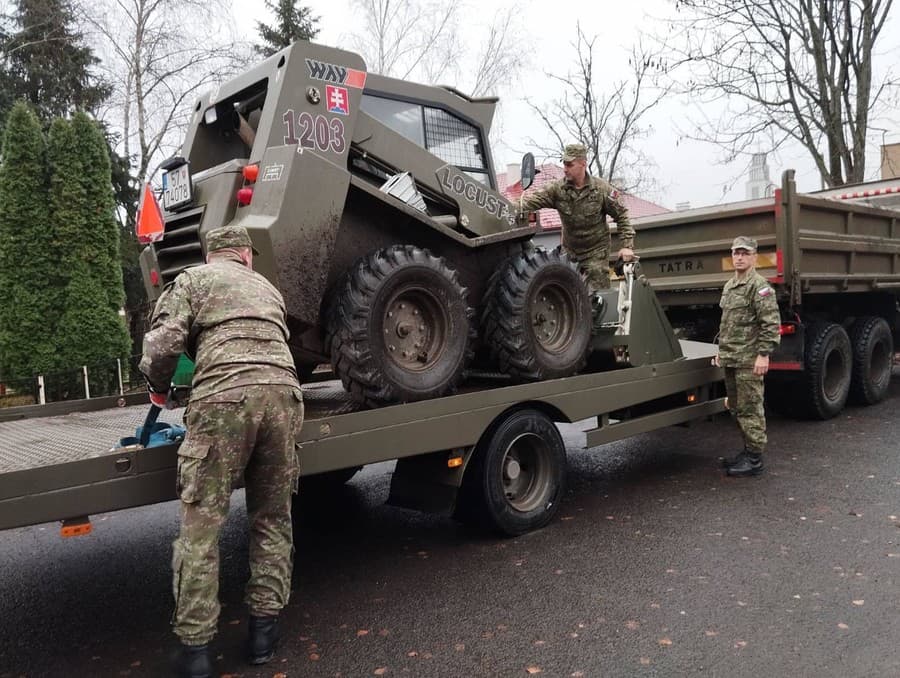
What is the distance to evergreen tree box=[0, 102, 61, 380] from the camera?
12406 mm

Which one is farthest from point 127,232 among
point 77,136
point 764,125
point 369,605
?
point 369,605

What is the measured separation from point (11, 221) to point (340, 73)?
10492 millimetres

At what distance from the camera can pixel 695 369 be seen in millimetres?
6203

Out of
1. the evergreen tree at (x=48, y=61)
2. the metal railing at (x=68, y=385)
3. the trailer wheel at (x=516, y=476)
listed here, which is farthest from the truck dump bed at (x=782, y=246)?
the evergreen tree at (x=48, y=61)

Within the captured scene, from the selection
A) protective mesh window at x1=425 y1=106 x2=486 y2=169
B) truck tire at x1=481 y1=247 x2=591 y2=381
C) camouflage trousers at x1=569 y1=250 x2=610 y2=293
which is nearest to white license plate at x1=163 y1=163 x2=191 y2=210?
protective mesh window at x1=425 y1=106 x2=486 y2=169

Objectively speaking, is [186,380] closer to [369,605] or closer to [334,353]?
[334,353]

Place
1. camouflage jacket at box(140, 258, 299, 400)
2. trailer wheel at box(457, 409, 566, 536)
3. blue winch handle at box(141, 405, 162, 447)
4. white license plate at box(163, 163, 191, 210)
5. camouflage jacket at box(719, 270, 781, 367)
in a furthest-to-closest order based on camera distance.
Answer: camouflage jacket at box(719, 270, 781, 367)
trailer wheel at box(457, 409, 566, 536)
white license plate at box(163, 163, 191, 210)
blue winch handle at box(141, 405, 162, 447)
camouflage jacket at box(140, 258, 299, 400)

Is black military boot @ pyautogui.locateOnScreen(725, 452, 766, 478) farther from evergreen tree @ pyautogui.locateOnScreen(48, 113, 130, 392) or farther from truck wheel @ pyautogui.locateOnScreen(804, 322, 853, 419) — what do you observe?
evergreen tree @ pyautogui.locateOnScreen(48, 113, 130, 392)

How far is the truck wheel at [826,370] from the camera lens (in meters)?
7.79

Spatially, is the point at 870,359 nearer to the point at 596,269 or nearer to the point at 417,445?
the point at 596,269

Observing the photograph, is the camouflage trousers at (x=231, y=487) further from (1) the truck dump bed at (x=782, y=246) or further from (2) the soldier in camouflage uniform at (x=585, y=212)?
(1) the truck dump bed at (x=782, y=246)

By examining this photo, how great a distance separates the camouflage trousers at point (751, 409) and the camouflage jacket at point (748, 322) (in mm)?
113

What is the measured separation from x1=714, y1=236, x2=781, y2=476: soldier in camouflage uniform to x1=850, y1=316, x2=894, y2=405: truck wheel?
3237mm

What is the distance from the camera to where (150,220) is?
173 inches
